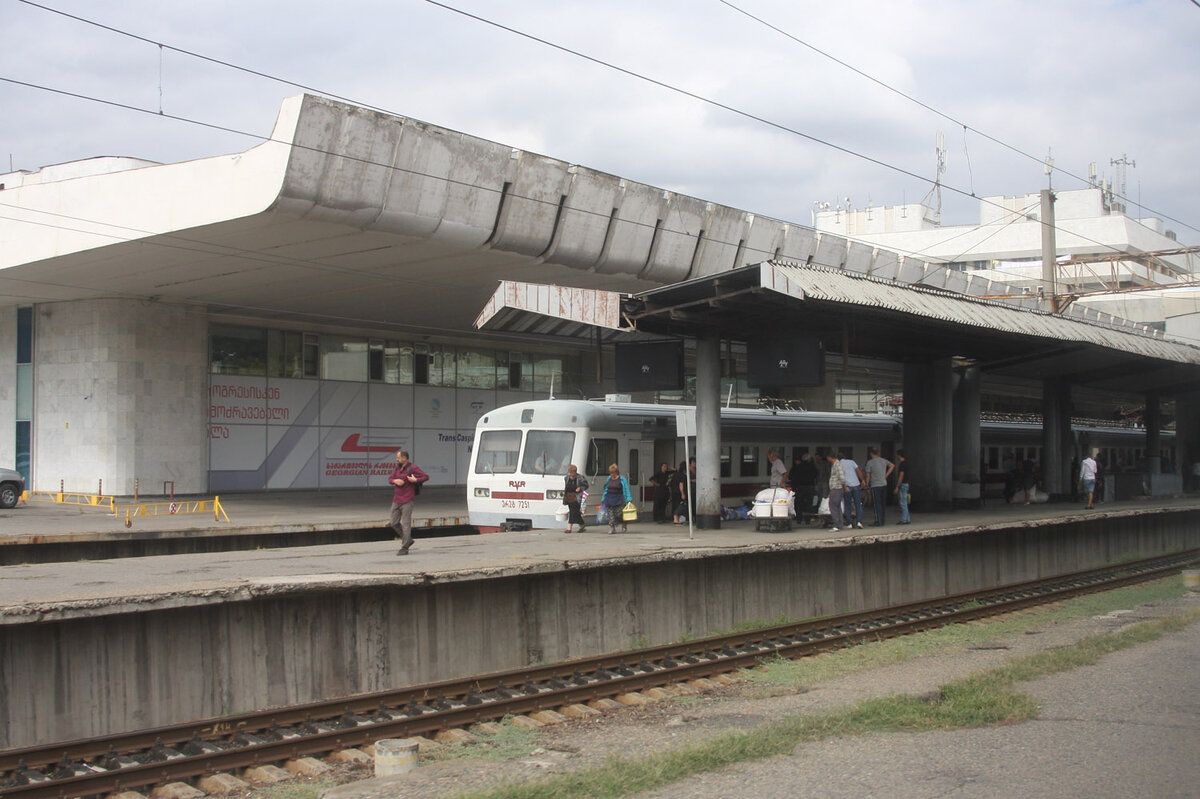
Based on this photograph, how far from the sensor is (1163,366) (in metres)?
31.0

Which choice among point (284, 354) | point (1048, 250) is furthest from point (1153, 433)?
point (284, 354)

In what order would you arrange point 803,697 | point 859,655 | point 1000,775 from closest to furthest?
point 1000,775
point 803,697
point 859,655

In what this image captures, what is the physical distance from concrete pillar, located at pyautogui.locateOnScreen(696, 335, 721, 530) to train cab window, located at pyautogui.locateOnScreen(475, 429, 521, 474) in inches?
141

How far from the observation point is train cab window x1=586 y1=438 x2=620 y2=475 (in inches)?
808

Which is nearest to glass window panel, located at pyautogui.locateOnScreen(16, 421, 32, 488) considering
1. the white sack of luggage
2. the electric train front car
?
the electric train front car

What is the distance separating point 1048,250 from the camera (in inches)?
1292

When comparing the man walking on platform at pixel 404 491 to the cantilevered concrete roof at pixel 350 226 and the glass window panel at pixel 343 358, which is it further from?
the glass window panel at pixel 343 358

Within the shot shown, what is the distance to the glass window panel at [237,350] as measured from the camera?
32344 millimetres

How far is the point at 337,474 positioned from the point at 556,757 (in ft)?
95.7

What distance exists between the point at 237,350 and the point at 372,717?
25.6 meters

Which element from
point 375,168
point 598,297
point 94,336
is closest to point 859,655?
point 598,297

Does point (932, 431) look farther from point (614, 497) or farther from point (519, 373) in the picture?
point (519, 373)

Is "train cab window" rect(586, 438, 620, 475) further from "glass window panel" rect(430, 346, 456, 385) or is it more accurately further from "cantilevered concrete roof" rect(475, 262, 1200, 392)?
"glass window panel" rect(430, 346, 456, 385)

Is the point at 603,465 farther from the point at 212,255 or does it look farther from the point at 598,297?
the point at 212,255
